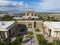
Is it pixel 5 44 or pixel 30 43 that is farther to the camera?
pixel 30 43

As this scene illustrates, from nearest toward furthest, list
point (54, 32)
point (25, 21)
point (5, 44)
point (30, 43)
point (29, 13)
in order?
point (5, 44), point (30, 43), point (54, 32), point (25, 21), point (29, 13)

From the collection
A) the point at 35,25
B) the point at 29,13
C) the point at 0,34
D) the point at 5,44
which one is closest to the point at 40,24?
the point at 35,25

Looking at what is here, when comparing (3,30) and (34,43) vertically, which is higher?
(3,30)

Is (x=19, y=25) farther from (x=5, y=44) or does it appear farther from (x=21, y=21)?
(x=5, y=44)

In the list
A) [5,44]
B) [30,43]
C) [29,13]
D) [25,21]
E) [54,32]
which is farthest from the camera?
[29,13]

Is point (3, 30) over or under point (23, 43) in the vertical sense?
over

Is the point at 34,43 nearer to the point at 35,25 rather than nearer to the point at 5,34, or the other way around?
the point at 5,34

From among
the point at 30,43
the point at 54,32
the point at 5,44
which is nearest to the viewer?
the point at 5,44

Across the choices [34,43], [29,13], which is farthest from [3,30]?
[29,13]

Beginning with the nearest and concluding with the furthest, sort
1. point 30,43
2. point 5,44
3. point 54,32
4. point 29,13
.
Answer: point 5,44 → point 30,43 → point 54,32 → point 29,13
